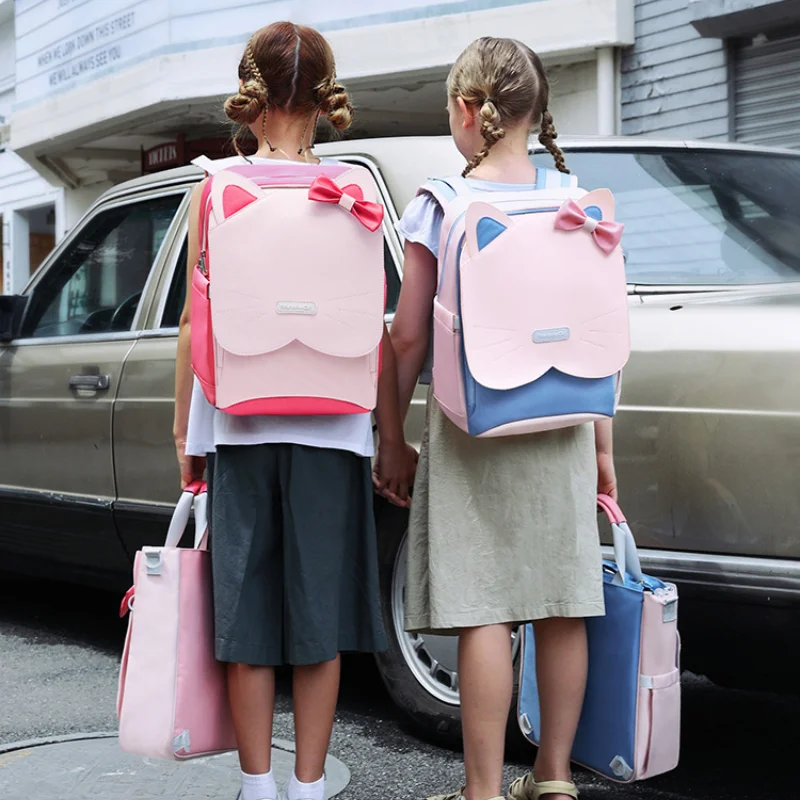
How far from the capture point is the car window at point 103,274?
4.82 metres

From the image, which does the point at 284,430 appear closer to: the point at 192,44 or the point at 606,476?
the point at 606,476

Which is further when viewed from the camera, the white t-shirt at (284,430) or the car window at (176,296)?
the car window at (176,296)

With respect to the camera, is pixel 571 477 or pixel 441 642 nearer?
pixel 571 477

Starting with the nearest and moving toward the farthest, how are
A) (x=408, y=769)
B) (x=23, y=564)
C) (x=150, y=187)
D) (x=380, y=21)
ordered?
1. (x=408, y=769)
2. (x=150, y=187)
3. (x=23, y=564)
4. (x=380, y=21)

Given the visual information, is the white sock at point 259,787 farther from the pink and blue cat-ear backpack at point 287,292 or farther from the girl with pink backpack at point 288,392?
the pink and blue cat-ear backpack at point 287,292

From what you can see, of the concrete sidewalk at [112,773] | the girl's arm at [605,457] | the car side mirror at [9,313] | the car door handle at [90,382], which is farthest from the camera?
the car side mirror at [9,313]

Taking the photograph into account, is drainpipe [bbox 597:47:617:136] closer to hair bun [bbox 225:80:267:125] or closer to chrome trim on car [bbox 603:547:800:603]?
chrome trim on car [bbox 603:547:800:603]

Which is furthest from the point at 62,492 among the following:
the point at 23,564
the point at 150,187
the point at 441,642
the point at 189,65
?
the point at 189,65

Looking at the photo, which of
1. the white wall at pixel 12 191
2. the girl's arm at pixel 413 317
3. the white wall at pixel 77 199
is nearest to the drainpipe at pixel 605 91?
the white wall at pixel 77 199

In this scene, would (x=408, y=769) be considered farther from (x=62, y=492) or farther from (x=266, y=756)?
(x=62, y=492)

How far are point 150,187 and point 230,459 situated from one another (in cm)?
228

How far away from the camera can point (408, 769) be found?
3658mm

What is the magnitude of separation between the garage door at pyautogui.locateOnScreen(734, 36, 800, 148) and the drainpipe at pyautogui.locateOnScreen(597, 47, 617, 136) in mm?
1018

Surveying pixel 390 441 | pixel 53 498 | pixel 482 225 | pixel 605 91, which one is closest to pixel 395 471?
pixel 390 441
